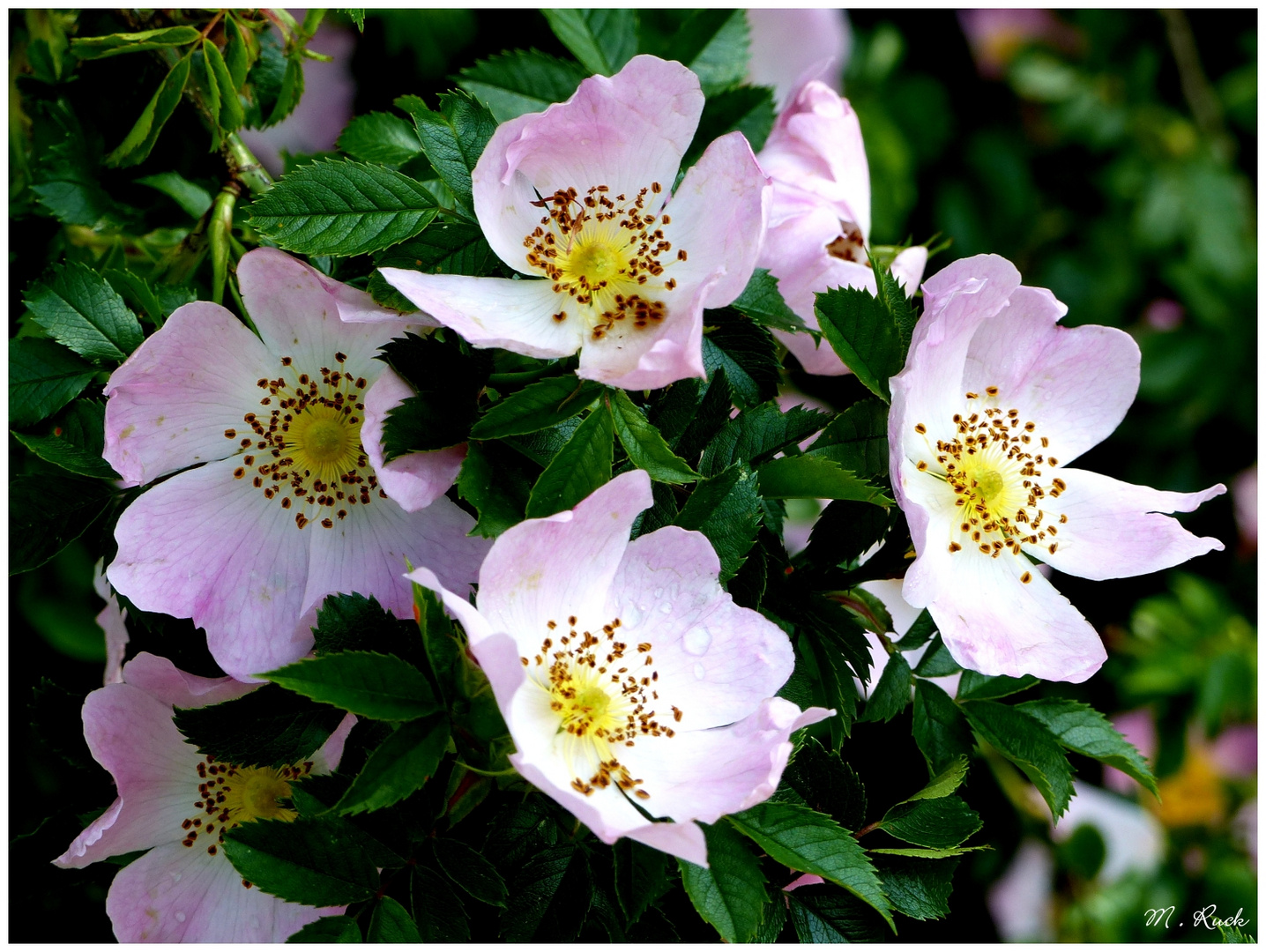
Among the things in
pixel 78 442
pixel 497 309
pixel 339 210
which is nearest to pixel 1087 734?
pixel 497 309

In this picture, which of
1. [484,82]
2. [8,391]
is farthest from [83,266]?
[484,82]

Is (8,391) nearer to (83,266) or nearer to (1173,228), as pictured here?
(83,266)

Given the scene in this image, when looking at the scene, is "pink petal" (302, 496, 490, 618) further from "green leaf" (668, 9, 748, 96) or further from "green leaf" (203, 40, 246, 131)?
"green leaf" (668, 9, 748, 96)

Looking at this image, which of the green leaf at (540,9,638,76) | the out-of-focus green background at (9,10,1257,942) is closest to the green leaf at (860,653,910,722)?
the green leaf at (540,9,638,76)

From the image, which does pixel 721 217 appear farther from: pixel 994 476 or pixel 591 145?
pixel 994 476

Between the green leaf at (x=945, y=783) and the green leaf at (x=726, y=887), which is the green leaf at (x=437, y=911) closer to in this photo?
the green leaf at (x=726, y=887)
